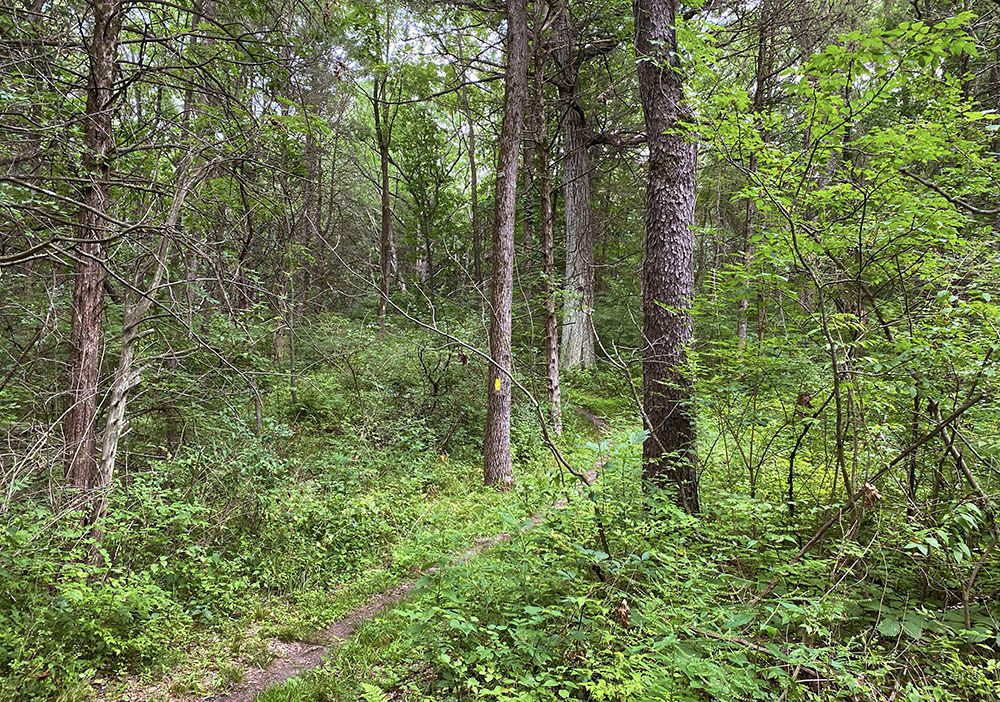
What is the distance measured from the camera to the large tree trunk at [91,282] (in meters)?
3.91

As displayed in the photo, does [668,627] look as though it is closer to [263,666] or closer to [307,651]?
[307,651]

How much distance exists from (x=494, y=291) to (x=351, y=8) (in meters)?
3.82

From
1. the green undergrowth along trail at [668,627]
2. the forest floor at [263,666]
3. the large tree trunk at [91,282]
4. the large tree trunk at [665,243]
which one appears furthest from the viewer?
the large tree trunk at [665,243]

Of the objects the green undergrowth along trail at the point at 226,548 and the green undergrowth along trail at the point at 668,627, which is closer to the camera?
the green undergrowth along trail at the point at 668,627

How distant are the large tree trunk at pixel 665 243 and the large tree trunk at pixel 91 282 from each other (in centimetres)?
450

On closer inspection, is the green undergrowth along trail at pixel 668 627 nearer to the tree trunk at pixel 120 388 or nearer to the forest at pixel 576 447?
the forest at pixel 576 447

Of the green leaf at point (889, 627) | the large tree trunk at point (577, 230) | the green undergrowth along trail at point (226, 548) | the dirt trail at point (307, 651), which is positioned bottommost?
the dirt trail at point (307, 651)

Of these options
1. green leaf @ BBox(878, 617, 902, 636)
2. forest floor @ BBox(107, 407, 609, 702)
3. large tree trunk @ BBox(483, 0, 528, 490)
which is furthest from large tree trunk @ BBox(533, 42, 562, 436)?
green leaf @ BBox(878, 617, 902, 636)

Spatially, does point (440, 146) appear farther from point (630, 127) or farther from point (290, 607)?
point (290, 607)

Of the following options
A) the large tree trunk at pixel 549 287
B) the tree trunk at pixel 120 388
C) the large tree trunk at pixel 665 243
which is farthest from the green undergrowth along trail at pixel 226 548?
the large tree trunk at pixel 665 243

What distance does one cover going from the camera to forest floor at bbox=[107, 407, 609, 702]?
3336 millimetres

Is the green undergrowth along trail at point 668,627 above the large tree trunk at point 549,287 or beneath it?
beneath

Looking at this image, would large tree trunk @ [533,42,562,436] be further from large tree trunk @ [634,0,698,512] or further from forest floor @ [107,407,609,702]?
forest floor @ [107,407,609,702]

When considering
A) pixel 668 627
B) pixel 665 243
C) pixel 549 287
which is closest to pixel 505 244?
pixel 549 287
